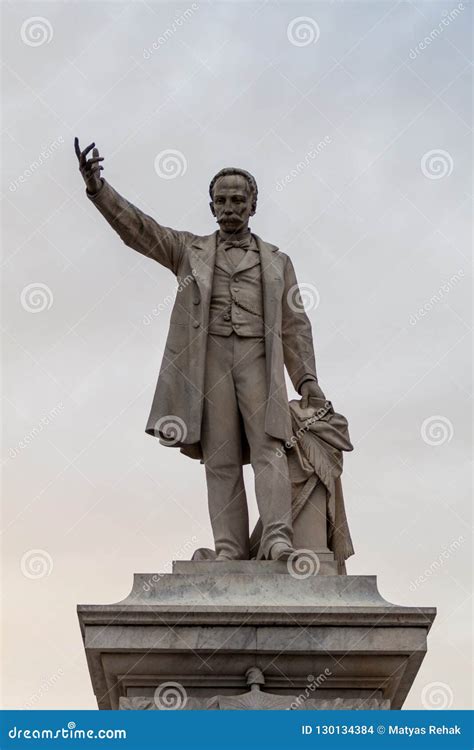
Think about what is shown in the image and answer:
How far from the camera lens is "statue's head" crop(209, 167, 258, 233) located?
1439cm

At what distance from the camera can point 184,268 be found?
47.1ft

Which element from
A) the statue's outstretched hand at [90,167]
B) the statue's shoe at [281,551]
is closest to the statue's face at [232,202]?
the statue's outstretched hand at [90,167]

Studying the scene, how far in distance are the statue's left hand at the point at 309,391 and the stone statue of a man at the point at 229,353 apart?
1cm

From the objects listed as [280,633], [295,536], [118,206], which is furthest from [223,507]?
[118,206]

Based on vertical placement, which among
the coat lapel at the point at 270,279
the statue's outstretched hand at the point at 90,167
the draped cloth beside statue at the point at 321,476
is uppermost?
the coat lapel at the point at 270,279

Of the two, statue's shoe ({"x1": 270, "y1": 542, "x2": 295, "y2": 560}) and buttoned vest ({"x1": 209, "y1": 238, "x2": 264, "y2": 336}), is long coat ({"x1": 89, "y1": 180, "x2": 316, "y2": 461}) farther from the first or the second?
statue's shoe ({"x1": 270, "y1": 542, "x2": 295, "y2": 560})

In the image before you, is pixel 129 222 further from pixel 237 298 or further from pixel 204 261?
pixel 237 298

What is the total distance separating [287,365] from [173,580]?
2.84 m

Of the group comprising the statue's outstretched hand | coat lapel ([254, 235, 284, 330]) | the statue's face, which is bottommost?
the statue's outstretched hand

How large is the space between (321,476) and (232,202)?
2712 millimetres

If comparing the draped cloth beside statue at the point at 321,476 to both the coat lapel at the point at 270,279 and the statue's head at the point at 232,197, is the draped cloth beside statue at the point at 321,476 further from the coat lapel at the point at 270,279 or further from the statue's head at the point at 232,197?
the statue's head at the point at 232,197

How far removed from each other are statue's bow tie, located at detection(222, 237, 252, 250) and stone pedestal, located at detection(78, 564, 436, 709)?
3.57 m

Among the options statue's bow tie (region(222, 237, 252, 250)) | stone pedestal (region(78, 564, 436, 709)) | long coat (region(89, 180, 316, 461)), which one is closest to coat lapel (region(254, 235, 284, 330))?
long coat (region(89, 180, 316, 461))

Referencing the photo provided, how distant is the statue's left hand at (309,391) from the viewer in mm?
14422
